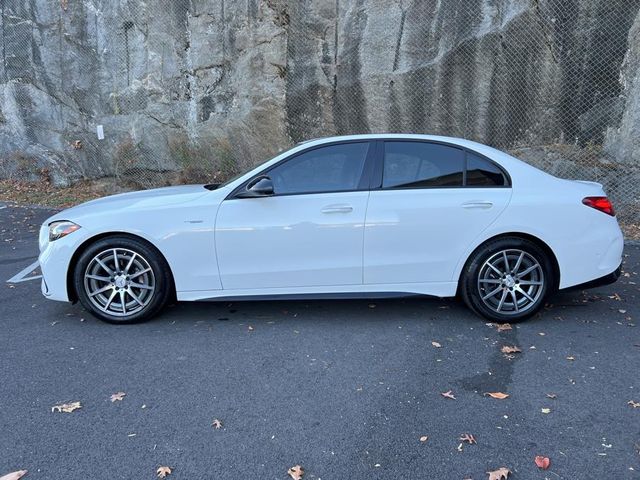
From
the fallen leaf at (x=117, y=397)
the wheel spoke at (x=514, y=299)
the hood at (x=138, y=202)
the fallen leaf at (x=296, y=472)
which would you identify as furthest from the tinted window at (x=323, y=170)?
the fallen leaf at (x=296, y=472)

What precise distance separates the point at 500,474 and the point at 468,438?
12.5 inches

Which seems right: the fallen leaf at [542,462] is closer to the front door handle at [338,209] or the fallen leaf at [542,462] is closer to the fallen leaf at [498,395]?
the fallen leaf at [498,395]

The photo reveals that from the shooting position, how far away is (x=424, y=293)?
4.69m

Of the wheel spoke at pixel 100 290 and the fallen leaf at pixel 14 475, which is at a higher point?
the wheel spoke at pixel 100 290

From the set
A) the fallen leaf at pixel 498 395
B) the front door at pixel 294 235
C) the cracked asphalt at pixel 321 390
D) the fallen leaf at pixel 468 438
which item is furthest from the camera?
the front door at pixel 294 235

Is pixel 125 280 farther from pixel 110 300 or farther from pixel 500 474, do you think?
pixel 500 474

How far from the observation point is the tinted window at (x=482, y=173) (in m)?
4.70

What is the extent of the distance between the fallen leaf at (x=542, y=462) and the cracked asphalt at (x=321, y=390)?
1.8 inches

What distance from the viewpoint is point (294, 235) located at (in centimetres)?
454

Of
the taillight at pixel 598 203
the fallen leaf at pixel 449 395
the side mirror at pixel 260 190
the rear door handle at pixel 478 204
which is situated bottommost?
the fallen leaf at pixel 449 395

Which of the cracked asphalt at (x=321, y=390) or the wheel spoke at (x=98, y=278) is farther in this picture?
the wheel spoke at (x=98, y=278)

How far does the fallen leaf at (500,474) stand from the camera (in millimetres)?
2675

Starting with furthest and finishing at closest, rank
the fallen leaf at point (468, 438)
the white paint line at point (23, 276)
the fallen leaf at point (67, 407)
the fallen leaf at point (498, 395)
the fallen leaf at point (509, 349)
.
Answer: the white paint line at point (23, 276)
the fallen leaf at point (509, 349)
the fallen leaf at point (498, 395)
the fallen leaf at point (67, 407)
the fallen leaf at point (468, 438)

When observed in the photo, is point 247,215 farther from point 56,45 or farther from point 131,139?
point 56,45
